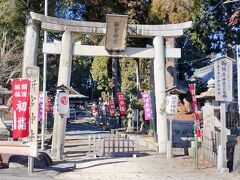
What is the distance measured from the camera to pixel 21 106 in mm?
12414

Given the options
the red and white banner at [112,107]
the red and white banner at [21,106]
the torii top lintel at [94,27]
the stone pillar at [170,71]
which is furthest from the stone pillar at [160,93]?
the red and white banner at [112,107]

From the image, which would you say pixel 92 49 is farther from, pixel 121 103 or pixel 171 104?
pixel 121 103

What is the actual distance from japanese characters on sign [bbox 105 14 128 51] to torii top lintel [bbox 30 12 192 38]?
424mm

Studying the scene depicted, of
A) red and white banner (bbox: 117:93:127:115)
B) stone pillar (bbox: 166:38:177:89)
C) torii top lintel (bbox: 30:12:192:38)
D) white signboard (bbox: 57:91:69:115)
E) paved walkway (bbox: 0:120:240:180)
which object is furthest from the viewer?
red and white banner (bbox: 117:93:127:115)

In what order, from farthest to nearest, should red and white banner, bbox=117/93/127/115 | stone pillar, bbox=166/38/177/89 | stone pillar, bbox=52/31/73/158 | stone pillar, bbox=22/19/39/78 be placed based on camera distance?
red and white banner, bbox=117/93/127/115
stone pillar, bbox=166/38/177/89
stone pillar, bbox=22/19/39/78
stone pillar, bbox=52/31/73/158

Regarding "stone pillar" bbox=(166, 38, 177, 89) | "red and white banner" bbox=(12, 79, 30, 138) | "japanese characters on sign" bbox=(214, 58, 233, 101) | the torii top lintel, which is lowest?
"red and white banner" bbox=(12, 79, 30, 138)

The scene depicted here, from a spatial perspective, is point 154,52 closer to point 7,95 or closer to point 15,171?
point 15,171

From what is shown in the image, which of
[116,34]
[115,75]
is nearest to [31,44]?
[116,34]

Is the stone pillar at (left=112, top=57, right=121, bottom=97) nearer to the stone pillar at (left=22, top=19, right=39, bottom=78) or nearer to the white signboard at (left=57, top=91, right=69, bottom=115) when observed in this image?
the stone pillar at (left=22, top=19, right=39, bottom=78)

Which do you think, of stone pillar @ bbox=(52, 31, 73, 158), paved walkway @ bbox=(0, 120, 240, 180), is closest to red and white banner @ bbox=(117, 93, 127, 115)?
stone pillar @ bbox=(52, 31, 73, 158)

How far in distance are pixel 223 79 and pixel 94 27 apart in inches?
234

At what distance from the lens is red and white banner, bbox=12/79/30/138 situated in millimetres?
12337

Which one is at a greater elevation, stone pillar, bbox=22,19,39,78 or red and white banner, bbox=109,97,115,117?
stone pillar, bbox=22,19,39,78

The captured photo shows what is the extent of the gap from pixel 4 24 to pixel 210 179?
1316 cm
